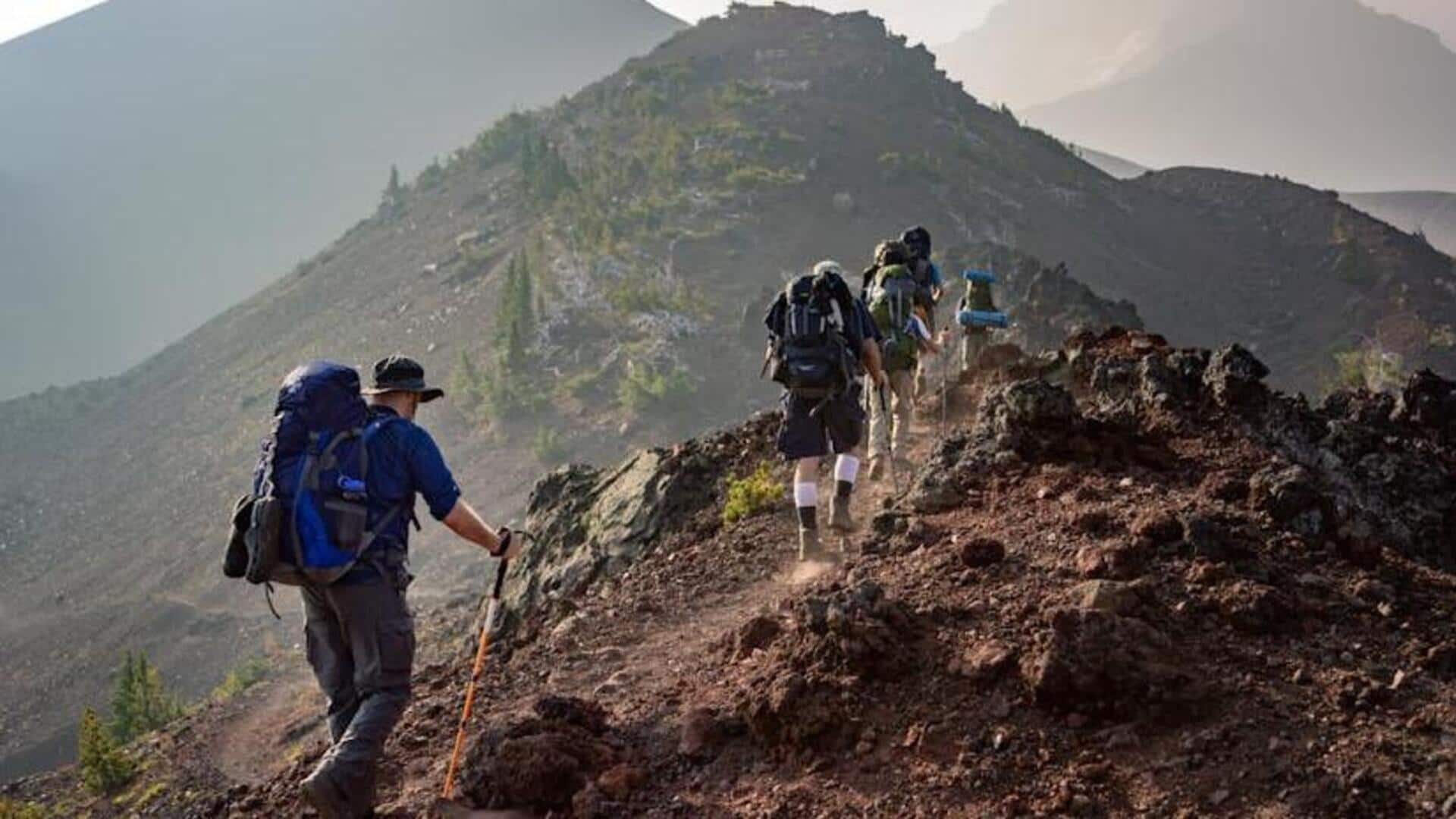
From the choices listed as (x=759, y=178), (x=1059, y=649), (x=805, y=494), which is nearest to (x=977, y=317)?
(x=805, y=494)

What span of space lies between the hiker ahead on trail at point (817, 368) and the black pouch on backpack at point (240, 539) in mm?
3878

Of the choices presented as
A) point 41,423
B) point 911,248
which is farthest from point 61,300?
point 911,248

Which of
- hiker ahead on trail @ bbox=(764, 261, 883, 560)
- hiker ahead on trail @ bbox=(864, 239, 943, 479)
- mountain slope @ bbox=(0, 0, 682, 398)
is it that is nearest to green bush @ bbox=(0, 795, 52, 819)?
hiker ahead on trail @ bbox=(864, 239, 943, 479)

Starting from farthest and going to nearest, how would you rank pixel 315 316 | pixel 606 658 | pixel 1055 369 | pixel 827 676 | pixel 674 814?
1. pixel 315 316
2. pixel 1055 369
3. pixel 606 658
4. pixel 827 676
5. pixel 674 814

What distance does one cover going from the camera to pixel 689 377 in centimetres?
4816

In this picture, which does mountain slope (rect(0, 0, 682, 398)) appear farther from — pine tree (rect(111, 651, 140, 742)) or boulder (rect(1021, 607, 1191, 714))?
boulder (rect(1021, 607, 1191, 714))

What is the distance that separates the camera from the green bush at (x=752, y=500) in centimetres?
905

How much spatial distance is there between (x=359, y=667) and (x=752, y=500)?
4.95m

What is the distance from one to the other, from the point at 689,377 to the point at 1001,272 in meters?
14.9

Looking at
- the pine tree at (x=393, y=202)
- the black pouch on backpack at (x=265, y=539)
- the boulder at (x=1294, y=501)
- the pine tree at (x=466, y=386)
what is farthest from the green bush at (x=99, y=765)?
the pine tree at (x=393, y=202)

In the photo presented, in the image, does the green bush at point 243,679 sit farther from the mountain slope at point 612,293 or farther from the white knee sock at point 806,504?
the white knee sock at point 806,504

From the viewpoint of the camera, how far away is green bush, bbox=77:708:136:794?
61.1ft

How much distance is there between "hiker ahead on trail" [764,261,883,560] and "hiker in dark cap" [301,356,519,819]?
318 cm

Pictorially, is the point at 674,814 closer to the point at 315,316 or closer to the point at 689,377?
the point at 689,377
